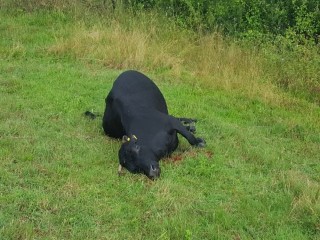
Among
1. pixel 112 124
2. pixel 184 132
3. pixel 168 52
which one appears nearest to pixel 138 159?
pixel 184 132

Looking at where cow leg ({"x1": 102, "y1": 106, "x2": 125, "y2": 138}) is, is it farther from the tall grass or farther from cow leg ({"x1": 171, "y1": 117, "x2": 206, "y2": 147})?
the tall grass

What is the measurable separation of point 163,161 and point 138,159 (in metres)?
0.44

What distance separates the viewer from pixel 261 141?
6711 millimetres

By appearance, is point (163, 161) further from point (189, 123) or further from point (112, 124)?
point (189, 123)

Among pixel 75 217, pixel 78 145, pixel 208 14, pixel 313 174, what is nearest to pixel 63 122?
pixel 78 145

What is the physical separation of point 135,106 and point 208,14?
5.21 m

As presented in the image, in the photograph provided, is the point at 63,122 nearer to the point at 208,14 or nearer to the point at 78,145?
the point at 78,145

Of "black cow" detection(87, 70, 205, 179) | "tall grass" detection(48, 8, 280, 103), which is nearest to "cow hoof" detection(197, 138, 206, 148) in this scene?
"black cow" detection(87, 70, 205, 179)

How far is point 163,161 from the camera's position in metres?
5.88

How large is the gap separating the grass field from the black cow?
6.2 inches

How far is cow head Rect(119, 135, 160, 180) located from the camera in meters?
5.45

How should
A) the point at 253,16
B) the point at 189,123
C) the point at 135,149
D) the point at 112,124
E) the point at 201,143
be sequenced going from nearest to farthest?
the point at 135,149 → the point at 201,143 → the point at 112,124 → the point at 189,123 → the point at 253,16

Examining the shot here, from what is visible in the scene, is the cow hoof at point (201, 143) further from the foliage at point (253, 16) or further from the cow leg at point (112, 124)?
the foliage at point (253, 16)

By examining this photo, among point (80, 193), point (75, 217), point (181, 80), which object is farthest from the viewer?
point (181, 80)
